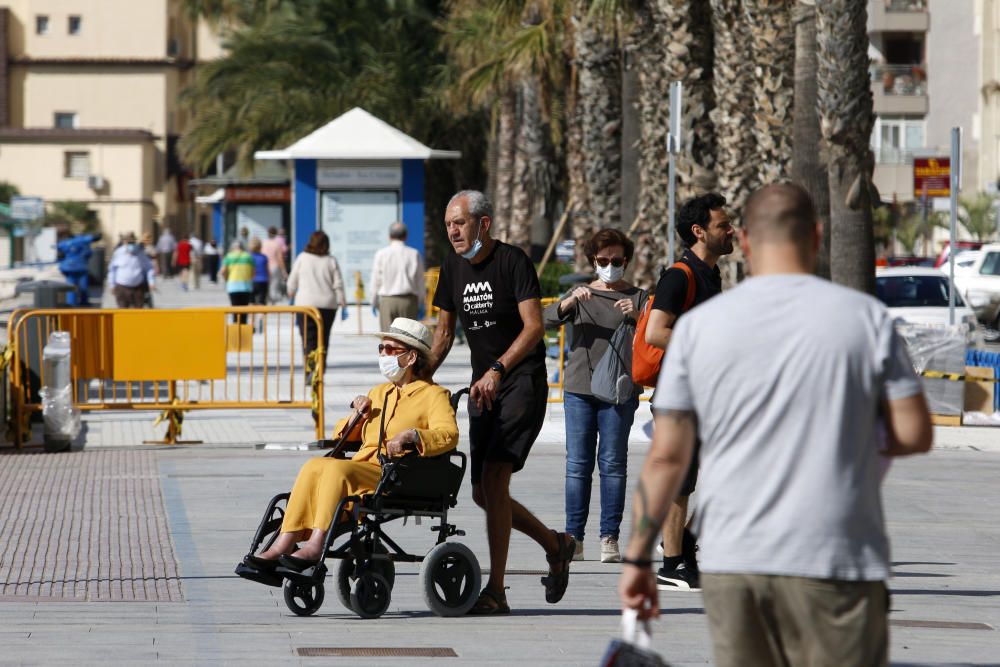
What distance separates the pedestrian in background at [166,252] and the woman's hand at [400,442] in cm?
6066

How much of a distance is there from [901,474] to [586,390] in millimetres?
4819

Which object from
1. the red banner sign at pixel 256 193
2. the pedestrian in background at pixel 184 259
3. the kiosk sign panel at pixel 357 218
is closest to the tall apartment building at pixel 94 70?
the pedestrian in background at pixel 184 259

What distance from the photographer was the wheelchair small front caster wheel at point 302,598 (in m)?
7.45

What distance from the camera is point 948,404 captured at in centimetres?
1614

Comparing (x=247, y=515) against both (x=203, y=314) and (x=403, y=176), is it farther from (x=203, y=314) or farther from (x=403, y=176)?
(x=403, y=176)

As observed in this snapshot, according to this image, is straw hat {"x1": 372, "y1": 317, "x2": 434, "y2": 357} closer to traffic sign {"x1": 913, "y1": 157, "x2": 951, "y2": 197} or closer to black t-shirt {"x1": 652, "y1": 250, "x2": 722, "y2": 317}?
black t-shirt {"x1": 652, "y1": 250, "x2": 722, "y2": 317}

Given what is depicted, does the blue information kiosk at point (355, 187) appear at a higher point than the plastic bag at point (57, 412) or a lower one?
higher

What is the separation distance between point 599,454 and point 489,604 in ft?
5.45

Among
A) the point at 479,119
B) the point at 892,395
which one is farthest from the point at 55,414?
the point at 479,119

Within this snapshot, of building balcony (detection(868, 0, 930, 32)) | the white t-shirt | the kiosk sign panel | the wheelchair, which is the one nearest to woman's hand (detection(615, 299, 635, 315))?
the wheelchair

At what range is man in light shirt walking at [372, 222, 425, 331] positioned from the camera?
63.2 ft

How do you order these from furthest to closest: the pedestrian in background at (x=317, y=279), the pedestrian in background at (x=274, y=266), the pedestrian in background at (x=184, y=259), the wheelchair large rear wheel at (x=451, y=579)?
the pedestrian in background at (x=184, y=259)
the pedestrian in background at (x=274, y=266)
the pedestrian in background at (x=317, y=279)
the wheelchair large rear wheel at (x=451, y=579)

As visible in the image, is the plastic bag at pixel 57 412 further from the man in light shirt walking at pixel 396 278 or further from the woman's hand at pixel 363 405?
the woman's hand at pixel 363 405

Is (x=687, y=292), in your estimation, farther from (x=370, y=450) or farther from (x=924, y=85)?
(x=924, y=85)
